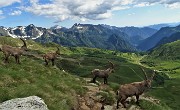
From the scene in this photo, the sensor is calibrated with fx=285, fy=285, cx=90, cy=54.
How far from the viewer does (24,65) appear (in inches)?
1471

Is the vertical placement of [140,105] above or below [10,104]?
below

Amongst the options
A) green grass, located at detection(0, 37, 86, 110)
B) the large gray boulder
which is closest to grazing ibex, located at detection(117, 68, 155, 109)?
green grass, located at detection(0, 37, 86, 110)

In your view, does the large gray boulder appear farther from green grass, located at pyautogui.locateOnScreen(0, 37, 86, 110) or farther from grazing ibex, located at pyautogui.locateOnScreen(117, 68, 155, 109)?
grazing ibex, located at pyautogui.locateOnScreen(117, 68, 155, 109)

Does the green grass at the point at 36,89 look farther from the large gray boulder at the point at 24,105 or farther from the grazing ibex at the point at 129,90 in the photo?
the grazing ibex at the point at 129,90

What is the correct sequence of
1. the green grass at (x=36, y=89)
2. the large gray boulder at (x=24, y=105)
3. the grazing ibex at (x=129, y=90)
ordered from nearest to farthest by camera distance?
the large gray boulder at (x=24, y=105) → the green grass at (x=36, y=89) → the grazing ibex at (x=129, y=90)

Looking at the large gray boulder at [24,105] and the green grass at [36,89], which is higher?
the large gray boulder at [24,105]

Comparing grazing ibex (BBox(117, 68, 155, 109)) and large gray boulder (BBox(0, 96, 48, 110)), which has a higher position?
large gray boulder (BBox(0, 96, 48, 110))

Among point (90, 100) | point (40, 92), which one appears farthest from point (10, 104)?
point (90, 100)

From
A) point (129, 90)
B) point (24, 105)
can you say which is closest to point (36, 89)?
point (24, 105)

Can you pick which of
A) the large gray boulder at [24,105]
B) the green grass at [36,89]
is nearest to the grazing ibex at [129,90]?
the green grass at [36,89]

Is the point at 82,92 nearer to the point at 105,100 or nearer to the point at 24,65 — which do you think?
the point at 105,100

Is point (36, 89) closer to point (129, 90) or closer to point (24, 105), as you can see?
point (24, 105)

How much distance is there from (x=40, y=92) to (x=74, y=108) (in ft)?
11.5

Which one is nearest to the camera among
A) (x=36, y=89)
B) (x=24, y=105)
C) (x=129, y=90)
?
(x=24, y=105)
